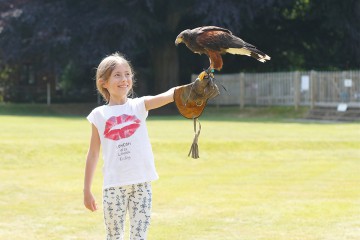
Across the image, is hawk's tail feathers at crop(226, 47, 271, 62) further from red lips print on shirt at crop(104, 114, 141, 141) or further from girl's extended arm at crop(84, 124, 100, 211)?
girl's extended arm at crop(84, 124, 100, 211)

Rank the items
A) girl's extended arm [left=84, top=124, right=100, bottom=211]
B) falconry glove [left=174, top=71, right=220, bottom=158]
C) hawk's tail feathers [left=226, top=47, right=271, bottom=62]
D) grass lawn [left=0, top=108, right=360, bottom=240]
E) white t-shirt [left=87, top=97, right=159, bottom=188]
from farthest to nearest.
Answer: grass lawn [left=0, top=108, right=360, bottom=240] → girl's extended arm [left=84, top=124, right=100, bottom=211] → white t-shirt [left=87, top=97, right=159, bottom=188] → hawk's tail feathers [left=226, top=47, right=271, bottom=62] → falconry glove [left=174, top=71, right=220, bottom=158]

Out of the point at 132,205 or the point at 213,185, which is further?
the point at 213,185

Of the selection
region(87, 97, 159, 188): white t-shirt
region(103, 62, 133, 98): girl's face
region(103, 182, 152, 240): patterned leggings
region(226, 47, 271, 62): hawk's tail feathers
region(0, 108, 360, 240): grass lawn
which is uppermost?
region(226, 47, 271, 62): hawk's tail feathers

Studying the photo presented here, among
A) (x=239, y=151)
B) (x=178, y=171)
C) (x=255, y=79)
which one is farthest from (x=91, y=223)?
(x=255, y=79)

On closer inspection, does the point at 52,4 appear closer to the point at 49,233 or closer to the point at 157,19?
the point at 157,19

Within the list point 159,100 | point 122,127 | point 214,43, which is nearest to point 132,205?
point 122,127

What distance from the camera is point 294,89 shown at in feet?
129

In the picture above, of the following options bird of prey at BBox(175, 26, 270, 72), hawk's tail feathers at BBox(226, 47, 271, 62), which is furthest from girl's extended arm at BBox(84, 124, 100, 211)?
hawk's tail feathers at BBox(226, 47, 271, 62)

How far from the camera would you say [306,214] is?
1202 cm

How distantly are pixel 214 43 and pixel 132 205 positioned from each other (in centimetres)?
133

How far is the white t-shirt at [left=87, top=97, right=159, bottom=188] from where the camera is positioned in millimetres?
6473

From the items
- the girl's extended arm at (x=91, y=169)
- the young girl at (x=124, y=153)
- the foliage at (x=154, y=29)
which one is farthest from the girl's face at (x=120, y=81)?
the foliage at (x=154, y=29)

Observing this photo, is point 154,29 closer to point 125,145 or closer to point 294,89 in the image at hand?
point 294,89

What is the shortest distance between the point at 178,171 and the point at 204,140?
408 centimetres
